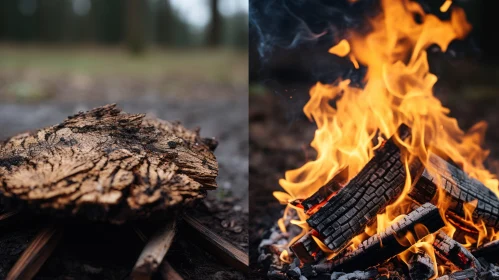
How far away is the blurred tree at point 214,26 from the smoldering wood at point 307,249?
1719 centimetres

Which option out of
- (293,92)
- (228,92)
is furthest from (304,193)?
(228,92)

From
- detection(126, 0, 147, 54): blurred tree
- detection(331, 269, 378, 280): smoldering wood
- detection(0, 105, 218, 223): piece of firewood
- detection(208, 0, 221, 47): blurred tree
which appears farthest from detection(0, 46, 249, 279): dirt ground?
detection(208, 0, 221, 47): blurred tree

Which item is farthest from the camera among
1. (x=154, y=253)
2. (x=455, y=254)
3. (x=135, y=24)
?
(x=135, y=24)

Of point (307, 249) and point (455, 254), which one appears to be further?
point (307, 249)

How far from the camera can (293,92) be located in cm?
336

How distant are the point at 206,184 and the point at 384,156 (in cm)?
124

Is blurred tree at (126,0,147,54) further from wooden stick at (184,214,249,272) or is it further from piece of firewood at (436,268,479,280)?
piece of firewood at (436,268,479,280)

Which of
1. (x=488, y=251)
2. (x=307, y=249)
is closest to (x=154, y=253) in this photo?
(x=307, y=249)

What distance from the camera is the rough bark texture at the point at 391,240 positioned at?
7.89ft

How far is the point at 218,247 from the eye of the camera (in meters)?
2.62

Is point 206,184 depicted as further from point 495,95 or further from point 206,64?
point 206,64

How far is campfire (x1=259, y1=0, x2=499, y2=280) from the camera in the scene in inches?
97.4

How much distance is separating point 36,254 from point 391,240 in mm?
1975

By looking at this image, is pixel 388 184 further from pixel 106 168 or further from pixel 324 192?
pixel 106 168
